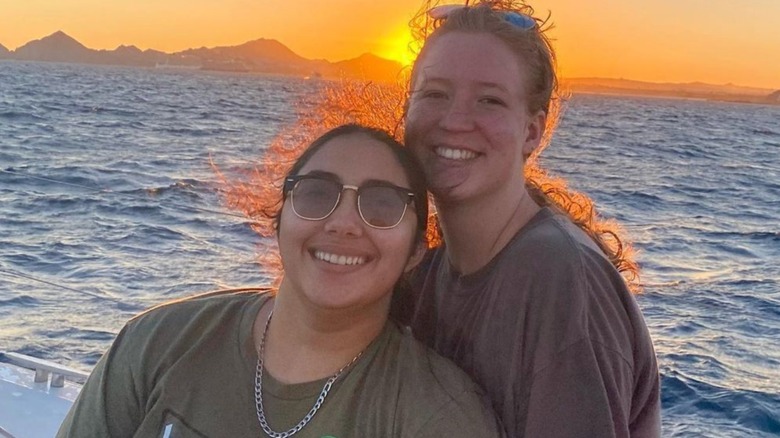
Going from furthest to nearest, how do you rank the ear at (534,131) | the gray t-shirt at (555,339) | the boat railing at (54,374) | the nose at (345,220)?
the boat railing at (54,374)
the ear at (534,131)
the nose at (345,220)
the gray t-shirt at (555,339)

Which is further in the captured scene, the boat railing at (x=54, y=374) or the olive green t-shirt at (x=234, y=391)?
the boat railing at (x=54, y=374)

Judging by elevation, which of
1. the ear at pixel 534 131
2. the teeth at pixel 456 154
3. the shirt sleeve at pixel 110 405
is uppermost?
the ear at pixel 534 131

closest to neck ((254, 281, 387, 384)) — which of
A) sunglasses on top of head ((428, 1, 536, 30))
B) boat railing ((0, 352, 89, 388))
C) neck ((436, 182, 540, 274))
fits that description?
neck ((436, 182, 540, 274))

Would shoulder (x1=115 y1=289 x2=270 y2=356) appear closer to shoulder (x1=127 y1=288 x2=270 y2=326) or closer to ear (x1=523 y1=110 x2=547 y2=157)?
shoulder (x1=127 y1=288 x2=270 y2=326)

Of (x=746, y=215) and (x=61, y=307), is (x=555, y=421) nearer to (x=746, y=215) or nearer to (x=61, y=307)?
(x=61, y=307)

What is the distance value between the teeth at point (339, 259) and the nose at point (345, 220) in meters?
0.06

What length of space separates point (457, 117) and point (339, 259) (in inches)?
24.4

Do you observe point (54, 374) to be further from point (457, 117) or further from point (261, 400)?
point (457, 117)

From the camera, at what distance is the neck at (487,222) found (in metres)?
2.74

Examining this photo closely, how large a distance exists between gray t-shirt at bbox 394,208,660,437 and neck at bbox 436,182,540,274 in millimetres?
67

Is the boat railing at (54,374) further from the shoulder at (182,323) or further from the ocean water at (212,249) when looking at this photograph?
the shoulder at (182,323)

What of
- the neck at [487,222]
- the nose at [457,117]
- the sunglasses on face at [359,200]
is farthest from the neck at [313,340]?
the nose at [457,117]

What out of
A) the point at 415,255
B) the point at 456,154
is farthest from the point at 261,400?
the point at 456,154

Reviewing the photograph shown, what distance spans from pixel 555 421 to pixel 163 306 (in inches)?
47.4
